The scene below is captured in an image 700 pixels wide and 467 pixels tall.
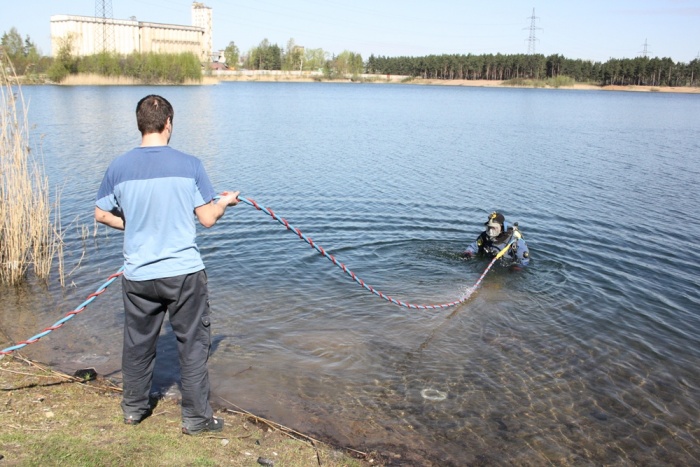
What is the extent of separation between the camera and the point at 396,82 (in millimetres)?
171500

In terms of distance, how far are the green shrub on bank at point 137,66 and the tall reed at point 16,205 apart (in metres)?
78.4

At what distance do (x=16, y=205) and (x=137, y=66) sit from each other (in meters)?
84.2

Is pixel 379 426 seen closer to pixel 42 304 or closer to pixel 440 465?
pixel 440 465

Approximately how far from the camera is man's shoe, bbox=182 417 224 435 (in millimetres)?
4961

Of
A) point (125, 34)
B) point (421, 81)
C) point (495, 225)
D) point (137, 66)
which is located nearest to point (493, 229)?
point (495, 225)

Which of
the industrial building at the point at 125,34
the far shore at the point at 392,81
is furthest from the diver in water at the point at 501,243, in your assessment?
the industrial building at the point at 125,34

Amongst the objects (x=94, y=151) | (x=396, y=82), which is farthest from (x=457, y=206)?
(x=396, y=82)

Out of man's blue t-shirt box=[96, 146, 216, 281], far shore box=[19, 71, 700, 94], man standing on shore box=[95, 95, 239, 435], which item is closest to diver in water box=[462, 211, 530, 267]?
man standing on shore box=[95, 95, 239, 435]

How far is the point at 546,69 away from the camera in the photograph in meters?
153

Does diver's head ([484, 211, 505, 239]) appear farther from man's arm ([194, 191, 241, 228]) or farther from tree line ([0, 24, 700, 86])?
tree line ([0, 24, 700, 86])

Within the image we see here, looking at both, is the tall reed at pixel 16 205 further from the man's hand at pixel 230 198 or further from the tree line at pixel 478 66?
the tree line at pixel 478 66

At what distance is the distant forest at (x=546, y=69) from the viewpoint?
445 feet

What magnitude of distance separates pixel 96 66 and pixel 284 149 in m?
67.6

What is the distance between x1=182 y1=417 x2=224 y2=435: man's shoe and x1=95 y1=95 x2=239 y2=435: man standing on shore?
0.07 feet
